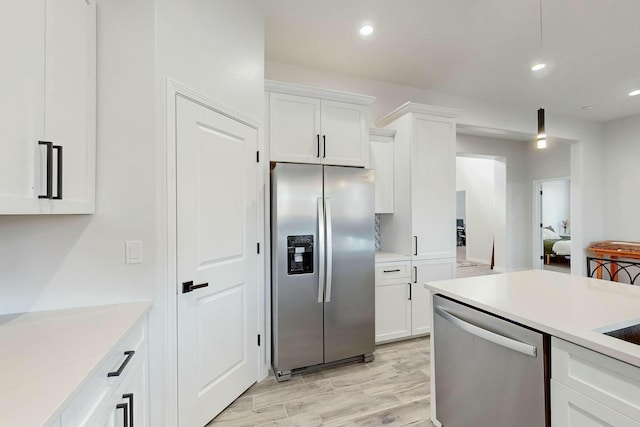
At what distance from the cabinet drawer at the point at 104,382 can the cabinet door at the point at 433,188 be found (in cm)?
268

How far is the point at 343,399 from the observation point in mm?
2113

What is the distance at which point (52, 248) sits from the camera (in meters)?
1.39

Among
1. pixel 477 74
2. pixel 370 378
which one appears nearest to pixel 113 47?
pixel 370 378

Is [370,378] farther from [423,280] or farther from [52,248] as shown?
[52,248]

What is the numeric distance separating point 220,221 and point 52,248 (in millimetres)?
859

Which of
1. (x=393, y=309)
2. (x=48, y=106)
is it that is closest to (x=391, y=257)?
(x=393, y=309)

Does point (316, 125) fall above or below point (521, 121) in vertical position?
below

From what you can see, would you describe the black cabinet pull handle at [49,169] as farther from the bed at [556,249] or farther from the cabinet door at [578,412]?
the bed at [556,249]

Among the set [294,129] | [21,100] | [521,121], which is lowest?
[21,100]

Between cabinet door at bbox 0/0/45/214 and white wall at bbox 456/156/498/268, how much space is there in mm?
7918

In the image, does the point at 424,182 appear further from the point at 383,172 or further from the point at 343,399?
the point at 343,399

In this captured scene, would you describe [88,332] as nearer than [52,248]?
Yes

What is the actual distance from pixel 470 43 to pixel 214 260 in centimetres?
323

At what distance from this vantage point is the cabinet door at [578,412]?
0.96 meters
